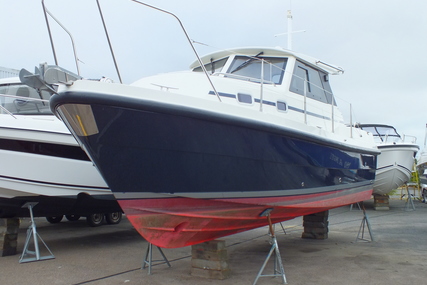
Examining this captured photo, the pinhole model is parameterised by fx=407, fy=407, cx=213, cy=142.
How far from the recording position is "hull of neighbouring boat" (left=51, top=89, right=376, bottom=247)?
3.69 metres

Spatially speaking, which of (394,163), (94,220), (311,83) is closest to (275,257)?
(311,83)

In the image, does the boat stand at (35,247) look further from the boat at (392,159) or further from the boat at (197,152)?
the boat at (392,159)

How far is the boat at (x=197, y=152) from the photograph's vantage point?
3674 millimetres

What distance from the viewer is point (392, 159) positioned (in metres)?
10.2

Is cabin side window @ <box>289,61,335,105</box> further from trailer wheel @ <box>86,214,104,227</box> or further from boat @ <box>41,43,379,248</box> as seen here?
trailer wheel @ <box>86,214,104,227</box>

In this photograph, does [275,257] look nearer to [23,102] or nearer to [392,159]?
[23,102]

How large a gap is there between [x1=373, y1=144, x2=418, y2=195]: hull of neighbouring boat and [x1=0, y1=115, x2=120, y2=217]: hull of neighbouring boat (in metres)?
6.88

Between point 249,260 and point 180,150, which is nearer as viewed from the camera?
point 180,150

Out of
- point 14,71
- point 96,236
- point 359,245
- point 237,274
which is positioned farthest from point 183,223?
point 14,71

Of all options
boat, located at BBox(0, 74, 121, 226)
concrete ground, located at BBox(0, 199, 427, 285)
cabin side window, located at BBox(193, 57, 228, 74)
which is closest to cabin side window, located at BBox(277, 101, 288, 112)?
cabin side window, located at BBox(193, 57, 228, 74)

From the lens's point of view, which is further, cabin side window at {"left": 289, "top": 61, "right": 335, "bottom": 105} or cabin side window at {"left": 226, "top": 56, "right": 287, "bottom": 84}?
cabin side window at {"left": 289, "top": 61, "right": 335, "bottom": 105}

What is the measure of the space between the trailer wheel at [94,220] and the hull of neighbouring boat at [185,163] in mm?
5815

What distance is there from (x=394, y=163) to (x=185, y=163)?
26.0ft

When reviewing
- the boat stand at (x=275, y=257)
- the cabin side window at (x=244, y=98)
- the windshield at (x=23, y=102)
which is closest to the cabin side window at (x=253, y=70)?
the cabin side window at (x=244, y=98)
